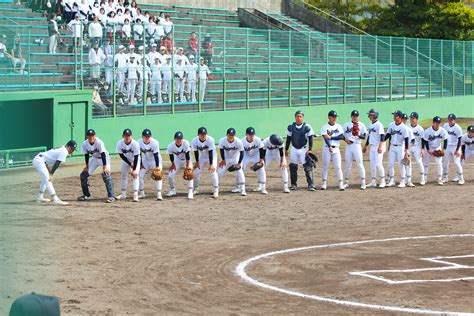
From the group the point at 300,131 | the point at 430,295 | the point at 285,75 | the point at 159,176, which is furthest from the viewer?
the point at 285,75

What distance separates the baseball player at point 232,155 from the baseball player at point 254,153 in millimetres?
310

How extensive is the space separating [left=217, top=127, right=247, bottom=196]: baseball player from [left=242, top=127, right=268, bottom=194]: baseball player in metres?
0.31

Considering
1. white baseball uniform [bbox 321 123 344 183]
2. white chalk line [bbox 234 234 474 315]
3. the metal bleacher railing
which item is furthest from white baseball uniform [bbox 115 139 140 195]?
white chalk line [bbox 234 234 474 315]

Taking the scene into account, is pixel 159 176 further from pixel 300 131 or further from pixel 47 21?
pixel 47 21

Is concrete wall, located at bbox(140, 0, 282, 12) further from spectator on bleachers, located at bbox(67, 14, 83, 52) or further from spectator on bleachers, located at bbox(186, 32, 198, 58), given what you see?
spectator on bleachers, located at bbox(67, 14, 83, 52)

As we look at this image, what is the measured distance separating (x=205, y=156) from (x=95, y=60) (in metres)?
7.73

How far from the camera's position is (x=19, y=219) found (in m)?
17.0

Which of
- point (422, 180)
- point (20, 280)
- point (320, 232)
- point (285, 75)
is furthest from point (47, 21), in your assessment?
point (20, 280)

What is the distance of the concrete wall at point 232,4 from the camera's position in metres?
41.4

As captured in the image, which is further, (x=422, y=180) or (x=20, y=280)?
(x=422, y=180)

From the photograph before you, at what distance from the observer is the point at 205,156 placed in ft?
68.6

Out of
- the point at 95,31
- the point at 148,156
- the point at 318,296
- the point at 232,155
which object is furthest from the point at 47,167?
the point at 318,296

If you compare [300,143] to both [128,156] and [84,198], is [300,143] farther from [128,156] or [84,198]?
[84,198]

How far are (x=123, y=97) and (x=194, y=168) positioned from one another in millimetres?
8137
